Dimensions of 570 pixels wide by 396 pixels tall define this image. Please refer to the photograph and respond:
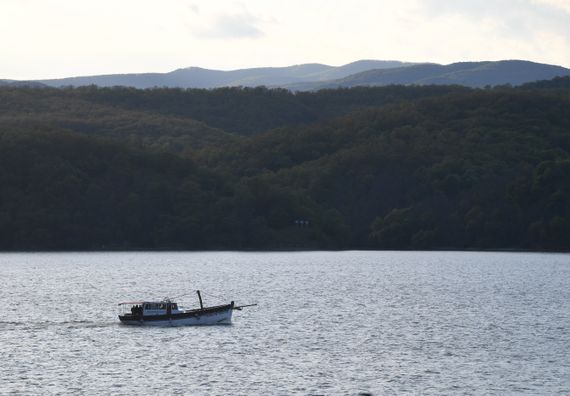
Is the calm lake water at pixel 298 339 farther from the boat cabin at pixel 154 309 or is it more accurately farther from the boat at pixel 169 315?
the boat cabin at pixel 154 309

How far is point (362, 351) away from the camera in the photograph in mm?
82812

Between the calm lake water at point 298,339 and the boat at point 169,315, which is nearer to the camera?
the calm lake water at point 298,339

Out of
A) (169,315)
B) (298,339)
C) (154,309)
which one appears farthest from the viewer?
(154,309)

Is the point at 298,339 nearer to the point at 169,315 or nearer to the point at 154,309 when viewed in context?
the point at 169,315

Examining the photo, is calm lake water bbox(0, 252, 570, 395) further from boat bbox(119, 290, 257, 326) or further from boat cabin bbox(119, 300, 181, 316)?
boat cabin bbox(119, 300, 181, 316)

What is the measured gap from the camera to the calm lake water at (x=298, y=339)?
229 feet

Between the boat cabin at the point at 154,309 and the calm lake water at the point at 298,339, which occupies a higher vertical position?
the boat cabin at the point at 154,309

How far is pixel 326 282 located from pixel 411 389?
86.1 m

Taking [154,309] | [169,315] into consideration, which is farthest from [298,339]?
[154,309]

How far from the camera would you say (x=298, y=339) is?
89438mm

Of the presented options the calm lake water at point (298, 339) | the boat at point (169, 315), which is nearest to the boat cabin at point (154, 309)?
the boat at point (169, 315)

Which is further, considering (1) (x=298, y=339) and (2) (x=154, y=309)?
(2) (x=154, y=309)

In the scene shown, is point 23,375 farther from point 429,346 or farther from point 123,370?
point 429,346

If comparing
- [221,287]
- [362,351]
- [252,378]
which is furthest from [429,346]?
[221,287]
